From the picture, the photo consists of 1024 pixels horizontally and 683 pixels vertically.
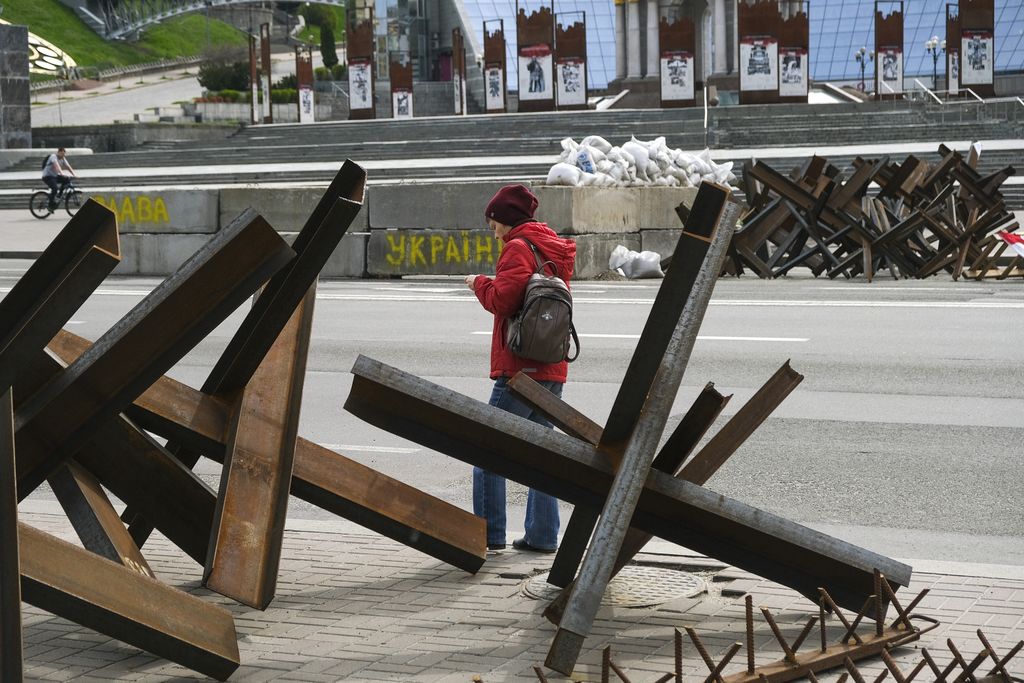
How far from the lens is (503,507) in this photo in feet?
20.3

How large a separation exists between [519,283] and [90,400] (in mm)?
2256

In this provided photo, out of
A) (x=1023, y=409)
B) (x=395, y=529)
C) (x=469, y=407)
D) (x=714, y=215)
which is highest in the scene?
(x=714, y=215)

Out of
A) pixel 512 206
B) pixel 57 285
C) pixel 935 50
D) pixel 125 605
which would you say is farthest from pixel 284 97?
pixel 57 285

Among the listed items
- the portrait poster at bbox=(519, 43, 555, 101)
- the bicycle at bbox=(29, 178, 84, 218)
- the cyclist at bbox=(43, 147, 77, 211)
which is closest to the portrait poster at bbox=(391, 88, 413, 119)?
the portrait poster at bbox=(519, 43, 555, 101)

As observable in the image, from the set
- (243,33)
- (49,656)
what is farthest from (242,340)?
(243,33)

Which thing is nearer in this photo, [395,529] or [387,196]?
[395,529]

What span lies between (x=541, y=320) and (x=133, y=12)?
126 meters

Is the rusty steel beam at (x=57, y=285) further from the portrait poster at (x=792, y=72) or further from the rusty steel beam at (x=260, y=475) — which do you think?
the portrait poster at (x=792, y=72)

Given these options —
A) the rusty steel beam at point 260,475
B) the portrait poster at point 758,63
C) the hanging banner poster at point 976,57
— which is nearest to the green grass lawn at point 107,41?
the portrait poster at point 758,63

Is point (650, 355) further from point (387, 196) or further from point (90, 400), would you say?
point (387, 196)

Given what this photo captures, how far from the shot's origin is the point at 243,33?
129 m

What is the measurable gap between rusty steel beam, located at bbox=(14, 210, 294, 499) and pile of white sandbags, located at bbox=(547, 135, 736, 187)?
16.4m

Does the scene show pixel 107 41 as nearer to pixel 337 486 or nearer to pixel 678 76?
pixel 678 76

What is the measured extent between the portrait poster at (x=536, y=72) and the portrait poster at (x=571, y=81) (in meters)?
0.40
